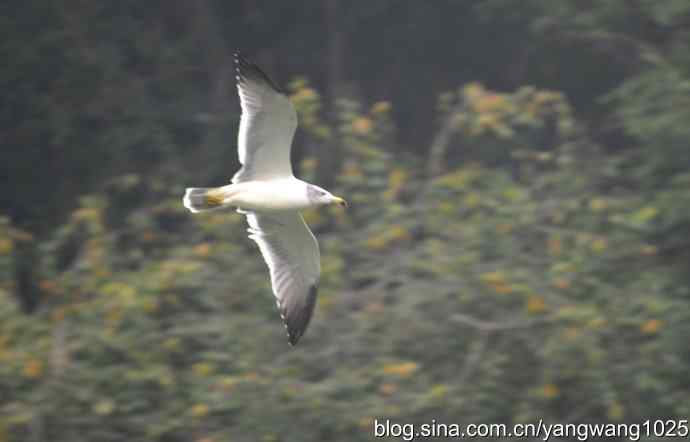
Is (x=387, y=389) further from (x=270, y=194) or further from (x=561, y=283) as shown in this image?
(x=270, y=194)

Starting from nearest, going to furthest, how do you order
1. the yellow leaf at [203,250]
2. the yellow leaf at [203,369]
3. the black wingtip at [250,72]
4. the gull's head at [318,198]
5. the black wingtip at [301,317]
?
the black wingtip at [250,72]
the gull's head at [318,198]
the black wingtip at [301,317]
the yellow leaf at [203,369]
the yellow leaf at [203,250]

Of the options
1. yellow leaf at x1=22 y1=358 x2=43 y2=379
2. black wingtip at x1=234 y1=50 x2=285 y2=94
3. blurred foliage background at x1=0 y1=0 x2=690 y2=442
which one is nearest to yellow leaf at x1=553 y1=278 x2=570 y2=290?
blurred foliage background at x1=0 y1=0 x2=690 y2=442

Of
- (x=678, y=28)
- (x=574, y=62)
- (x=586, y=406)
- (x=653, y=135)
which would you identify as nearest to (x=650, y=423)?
(x=586, y=406)

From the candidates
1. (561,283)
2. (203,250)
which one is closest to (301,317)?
(203,250)

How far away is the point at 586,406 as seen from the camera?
21.7 feet

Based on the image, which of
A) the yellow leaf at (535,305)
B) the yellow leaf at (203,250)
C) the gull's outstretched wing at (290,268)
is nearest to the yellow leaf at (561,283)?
the yellow leaf at (535,305)

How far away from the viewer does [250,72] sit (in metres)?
5.30

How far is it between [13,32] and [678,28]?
495 centimetres

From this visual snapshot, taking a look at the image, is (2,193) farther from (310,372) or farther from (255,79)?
(255,79)

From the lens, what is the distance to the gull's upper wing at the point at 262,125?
5293 millimetres

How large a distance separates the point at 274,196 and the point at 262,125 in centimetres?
31

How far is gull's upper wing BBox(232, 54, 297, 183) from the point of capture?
5.29 meters

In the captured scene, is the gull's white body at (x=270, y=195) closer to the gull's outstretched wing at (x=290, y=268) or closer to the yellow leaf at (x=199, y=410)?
the gull's outstretched wing at (x=290, y=268)

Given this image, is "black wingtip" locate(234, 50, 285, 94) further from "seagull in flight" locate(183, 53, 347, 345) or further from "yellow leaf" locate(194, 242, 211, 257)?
"yellow leaf" locate(194, 242, 211, 257)
